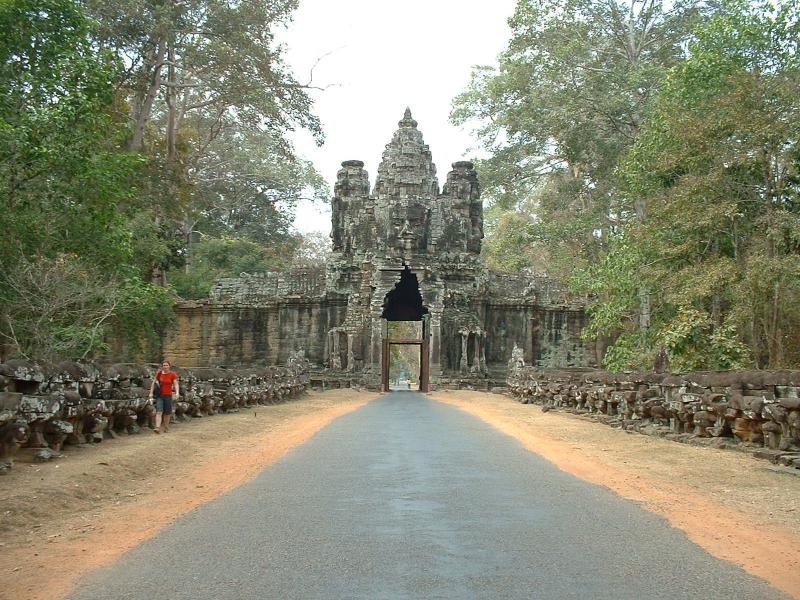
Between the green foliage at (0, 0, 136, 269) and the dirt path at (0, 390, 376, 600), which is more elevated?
the green foliage at (0, 0, 136, 269)

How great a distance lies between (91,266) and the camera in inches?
719

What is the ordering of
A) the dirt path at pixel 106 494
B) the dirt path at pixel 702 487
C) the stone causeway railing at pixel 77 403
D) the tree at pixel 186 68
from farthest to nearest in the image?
the tree at pixel 186 68
the stone causeway railing at pixel 77 403
the dirt path at pixel 702 487
the dirt path at pixel 106 494

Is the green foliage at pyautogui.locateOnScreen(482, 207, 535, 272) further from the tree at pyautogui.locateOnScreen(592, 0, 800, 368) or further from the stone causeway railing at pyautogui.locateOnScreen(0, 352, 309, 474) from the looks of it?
the stone causeway railing at pyautogui.locateOnScreen(0, 352, 309, 474)

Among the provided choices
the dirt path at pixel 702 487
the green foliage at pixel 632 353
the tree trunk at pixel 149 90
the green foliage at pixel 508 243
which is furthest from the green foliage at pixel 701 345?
the tree trunk at pixel 149 90

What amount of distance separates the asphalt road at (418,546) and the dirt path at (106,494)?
0.29 meters

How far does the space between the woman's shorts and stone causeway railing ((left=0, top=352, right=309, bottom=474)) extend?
0.85 ft

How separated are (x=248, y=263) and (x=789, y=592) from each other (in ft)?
125

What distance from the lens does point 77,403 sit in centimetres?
1057

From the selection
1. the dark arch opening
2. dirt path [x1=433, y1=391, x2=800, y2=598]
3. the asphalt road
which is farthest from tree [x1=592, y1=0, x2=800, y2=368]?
the dark arch opening

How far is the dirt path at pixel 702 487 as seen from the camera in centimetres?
559

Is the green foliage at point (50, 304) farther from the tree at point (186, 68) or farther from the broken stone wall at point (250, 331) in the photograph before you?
the broken stone wall at point (250, 331)

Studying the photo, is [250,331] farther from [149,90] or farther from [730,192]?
[730,192]

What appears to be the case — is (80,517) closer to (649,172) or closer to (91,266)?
(91,266)

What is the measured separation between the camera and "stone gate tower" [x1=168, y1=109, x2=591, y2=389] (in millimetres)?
32219
